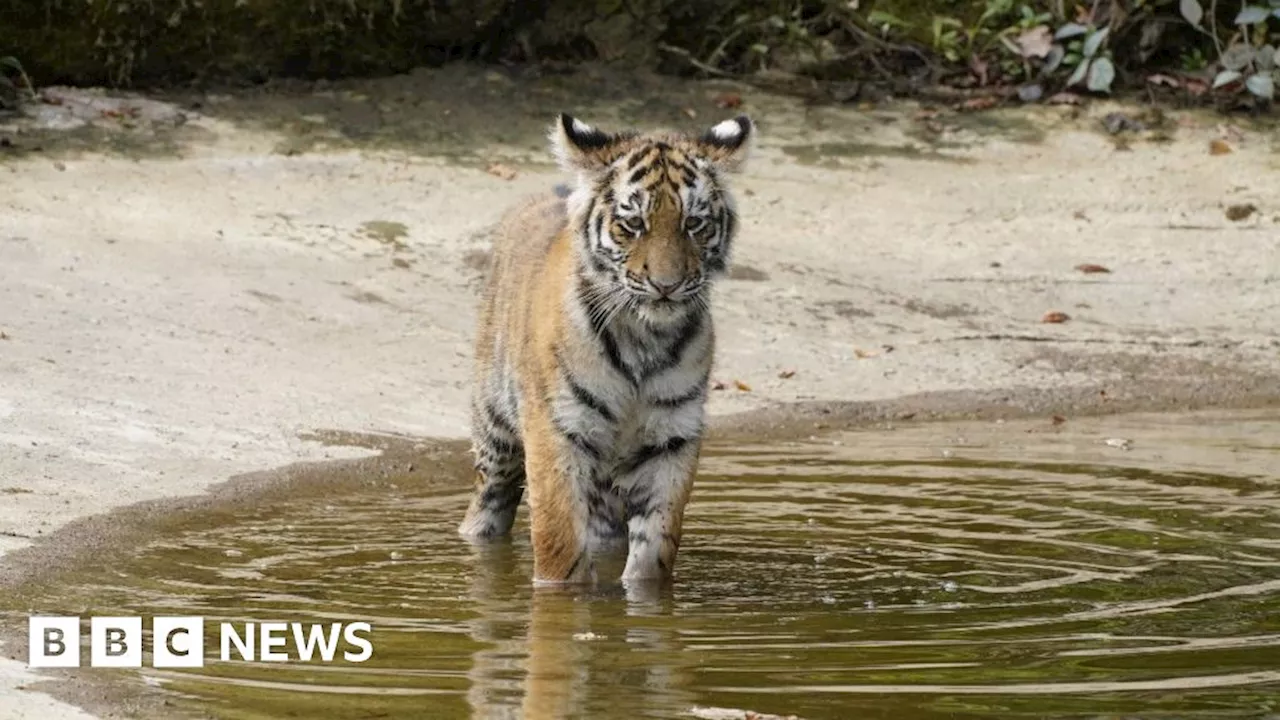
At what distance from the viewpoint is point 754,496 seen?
8391 mm

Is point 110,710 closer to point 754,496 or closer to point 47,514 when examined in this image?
point 47,514

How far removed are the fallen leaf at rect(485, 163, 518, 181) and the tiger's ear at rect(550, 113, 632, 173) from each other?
5202 mm

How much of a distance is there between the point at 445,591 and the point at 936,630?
5.02 feet

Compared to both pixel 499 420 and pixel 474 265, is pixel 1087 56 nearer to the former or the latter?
pixel 474 265

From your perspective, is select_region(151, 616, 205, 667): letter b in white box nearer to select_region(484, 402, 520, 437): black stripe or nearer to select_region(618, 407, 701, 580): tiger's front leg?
select_region(618, 407, 701, 580): tiger's front leg

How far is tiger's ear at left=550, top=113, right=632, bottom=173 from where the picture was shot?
7016 mm

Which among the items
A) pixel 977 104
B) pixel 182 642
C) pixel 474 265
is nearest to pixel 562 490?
pixel 182 642

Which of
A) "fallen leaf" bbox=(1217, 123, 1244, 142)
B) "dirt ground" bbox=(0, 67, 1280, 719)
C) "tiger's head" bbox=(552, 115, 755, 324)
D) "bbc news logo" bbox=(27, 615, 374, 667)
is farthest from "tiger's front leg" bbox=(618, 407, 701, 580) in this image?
"fallen leaf" bbox=(1217, 123, 1244, 142)

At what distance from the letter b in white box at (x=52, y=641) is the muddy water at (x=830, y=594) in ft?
0.72

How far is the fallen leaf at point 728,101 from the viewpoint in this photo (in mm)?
13809

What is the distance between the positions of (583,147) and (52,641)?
2359mm

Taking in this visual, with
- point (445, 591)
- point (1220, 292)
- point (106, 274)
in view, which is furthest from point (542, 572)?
point (1220, 292)

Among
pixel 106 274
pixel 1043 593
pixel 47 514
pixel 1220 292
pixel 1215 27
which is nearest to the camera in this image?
pixel 1043 593

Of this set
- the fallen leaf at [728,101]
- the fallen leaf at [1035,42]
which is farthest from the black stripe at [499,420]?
the fallen leaf at [1035,42]
